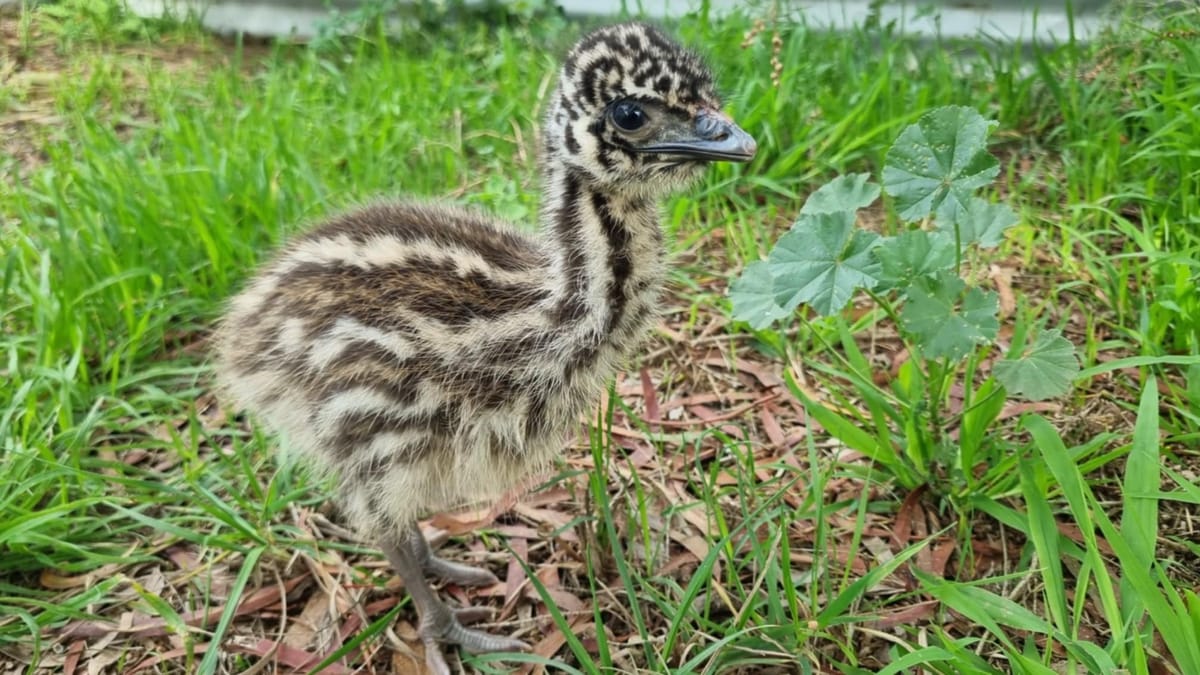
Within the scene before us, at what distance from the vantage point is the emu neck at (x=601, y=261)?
6.32 feet

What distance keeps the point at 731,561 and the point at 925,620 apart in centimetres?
41

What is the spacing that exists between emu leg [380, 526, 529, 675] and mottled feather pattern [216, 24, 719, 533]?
81 mm

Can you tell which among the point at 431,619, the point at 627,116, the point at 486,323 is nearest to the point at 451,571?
the point at 431,619

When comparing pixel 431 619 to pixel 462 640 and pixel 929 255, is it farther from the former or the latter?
pixel 929 255

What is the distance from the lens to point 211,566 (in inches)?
88.6

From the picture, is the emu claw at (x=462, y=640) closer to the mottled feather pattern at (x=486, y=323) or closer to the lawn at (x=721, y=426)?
the lawn at (x=721, y=426)

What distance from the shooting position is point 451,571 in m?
2.29

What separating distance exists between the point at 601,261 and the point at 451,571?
906 millimetres

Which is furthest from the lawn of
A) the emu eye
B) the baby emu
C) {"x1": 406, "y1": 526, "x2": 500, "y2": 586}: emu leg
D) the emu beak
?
the emu eye

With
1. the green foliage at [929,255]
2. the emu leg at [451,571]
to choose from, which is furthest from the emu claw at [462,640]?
the green foliage at [929,255]

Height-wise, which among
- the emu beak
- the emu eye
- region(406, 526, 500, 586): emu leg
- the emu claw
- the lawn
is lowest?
the emu claw

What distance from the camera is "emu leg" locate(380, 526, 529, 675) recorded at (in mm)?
2057

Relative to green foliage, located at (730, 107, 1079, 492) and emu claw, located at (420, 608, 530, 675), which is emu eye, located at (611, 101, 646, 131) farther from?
emu claw, located at (420, 608, 530, 675)

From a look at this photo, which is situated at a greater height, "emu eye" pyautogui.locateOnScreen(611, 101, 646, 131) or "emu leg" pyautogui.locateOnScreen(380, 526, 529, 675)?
"emu eye" pyautogui.locateOnScreen(611, 101, 646, 131)
